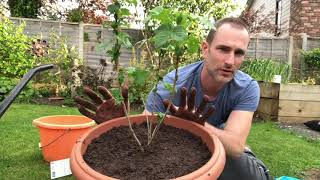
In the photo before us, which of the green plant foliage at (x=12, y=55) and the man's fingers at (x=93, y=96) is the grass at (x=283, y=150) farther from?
the green plant foliage at (x=12, y=55)

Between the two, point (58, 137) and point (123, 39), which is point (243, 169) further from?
point (58, 137)

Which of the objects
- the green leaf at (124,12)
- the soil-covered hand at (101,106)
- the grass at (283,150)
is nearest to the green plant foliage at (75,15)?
the grass at (283,150)

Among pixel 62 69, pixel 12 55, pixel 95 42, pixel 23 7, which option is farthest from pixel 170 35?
pixel 23 7

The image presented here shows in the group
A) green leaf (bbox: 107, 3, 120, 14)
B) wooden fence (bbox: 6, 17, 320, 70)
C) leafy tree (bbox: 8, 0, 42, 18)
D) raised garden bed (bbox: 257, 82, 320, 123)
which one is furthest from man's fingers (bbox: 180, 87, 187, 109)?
leafy tree (bbox: 8, 0, 42, 18)

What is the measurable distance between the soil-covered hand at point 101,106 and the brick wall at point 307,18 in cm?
987

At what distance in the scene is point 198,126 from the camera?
1483 mm

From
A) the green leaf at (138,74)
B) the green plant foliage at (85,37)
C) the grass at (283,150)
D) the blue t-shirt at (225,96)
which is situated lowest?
the grass at (283,150)

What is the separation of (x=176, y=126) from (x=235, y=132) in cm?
35

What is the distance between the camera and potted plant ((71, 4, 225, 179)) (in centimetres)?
117

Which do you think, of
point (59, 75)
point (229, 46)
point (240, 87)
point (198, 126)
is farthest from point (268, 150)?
point (59, 75)

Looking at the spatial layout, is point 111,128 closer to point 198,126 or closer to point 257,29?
point 198,126

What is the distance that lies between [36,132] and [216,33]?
2.99m

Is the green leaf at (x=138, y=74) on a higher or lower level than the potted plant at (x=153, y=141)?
higher

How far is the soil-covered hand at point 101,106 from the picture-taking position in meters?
1.47
